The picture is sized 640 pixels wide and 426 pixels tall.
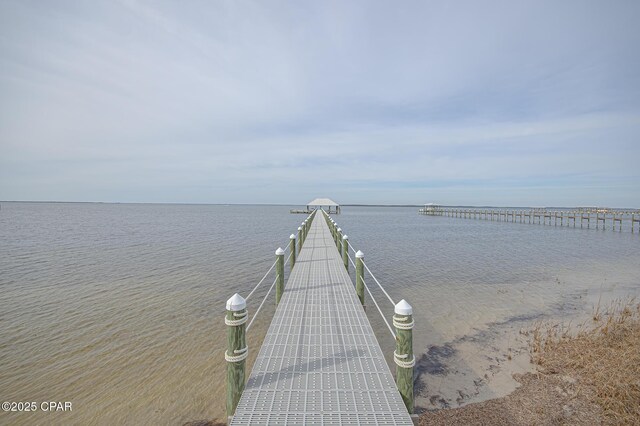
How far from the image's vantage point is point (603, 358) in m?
6.22

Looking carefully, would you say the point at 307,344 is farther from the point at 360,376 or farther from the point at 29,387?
the point at 29,387

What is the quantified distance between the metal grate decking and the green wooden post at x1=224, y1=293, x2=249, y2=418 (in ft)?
0.54

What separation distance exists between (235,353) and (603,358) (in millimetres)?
7355

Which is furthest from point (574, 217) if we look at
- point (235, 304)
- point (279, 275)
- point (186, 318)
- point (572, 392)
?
point (235, 304)

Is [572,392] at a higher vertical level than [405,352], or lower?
lower

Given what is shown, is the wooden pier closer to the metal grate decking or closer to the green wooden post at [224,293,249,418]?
the metal grate decking

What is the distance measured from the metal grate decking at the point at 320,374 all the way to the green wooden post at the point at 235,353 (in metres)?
0.17

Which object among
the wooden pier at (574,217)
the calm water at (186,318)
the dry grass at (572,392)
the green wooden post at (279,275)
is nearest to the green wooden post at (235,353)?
the calm water at (186,318)

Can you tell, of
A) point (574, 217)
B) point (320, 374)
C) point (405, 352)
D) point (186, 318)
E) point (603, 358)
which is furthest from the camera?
point (574, 217)

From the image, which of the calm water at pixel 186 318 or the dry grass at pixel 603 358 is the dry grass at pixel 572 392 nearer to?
the dry grass at pixel 603 358

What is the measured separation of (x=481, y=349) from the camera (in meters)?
7.56

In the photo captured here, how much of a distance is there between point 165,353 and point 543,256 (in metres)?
23.8

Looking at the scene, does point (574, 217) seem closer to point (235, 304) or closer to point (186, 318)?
point (186, 318)

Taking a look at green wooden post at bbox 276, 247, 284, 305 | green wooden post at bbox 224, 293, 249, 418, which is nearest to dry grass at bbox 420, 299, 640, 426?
green wooden post at bbox 224, 293, 249, 418
